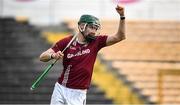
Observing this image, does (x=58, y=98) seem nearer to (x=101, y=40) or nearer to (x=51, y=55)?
(x=51, y=55)

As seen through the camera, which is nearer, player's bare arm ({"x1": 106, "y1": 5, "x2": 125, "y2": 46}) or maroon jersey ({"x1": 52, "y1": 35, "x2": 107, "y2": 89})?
player's bare arm ({"x1": 106, "y1": 5, "x2": 125, "y2": 46})

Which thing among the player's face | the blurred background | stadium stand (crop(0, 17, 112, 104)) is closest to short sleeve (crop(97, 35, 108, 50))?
the player's face

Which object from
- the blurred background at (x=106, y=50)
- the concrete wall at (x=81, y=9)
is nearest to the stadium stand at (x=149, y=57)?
the blurred background at (x=106, y=50)

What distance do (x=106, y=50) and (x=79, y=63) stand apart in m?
8.21

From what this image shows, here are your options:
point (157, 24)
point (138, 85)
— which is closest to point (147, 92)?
point (138, 85)

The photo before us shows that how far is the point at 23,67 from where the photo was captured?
15469 mm

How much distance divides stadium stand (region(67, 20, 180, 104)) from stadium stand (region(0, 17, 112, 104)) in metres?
0.78

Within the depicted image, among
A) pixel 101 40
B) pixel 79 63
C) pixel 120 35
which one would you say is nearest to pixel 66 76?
pixel 79 63

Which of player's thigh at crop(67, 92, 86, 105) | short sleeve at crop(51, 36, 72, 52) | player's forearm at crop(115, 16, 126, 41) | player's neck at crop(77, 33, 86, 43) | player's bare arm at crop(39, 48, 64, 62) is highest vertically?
player's forearm at crop(115, 16, 126, 41)

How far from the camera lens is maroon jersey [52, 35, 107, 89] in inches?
288

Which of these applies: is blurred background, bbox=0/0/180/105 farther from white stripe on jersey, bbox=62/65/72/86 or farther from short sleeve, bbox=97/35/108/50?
white stripe on jersey, bbox=62/65/72/86

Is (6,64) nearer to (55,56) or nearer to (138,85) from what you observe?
Answer: (138,85)

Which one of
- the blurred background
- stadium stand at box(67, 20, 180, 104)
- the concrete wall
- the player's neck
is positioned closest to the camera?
the player's neck

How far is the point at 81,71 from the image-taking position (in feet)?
23.9
